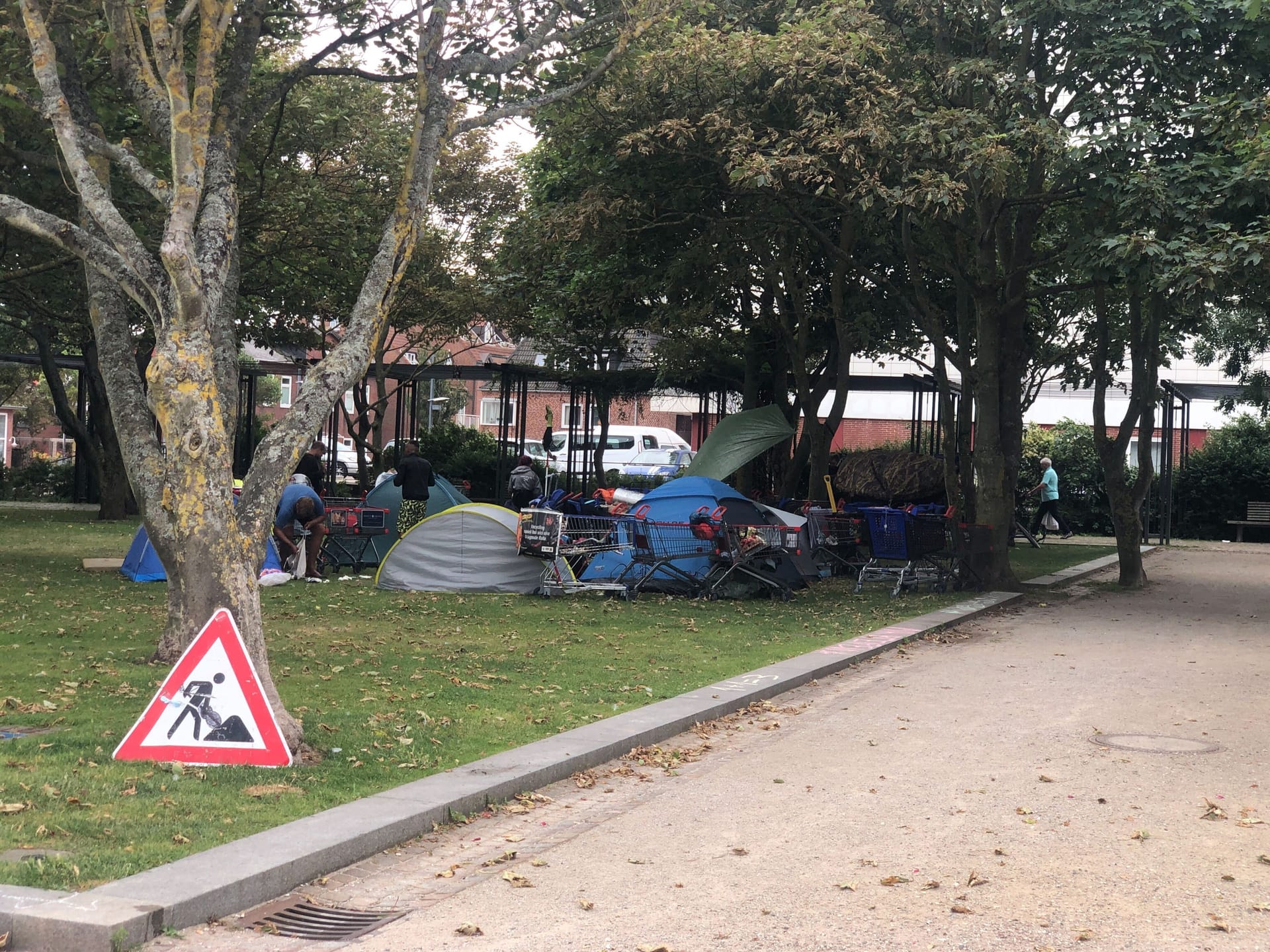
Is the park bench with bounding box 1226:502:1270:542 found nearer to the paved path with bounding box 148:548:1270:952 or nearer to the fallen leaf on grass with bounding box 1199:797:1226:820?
the paved path with bounding box 148:548:1270:952

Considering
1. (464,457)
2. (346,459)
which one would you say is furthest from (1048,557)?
(346,459)

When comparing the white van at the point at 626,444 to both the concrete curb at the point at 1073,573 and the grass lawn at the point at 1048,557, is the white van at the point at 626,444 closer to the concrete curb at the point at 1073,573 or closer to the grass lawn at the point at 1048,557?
the grass lawn at the point at 1048,557

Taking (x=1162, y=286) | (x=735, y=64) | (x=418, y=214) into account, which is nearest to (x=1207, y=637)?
(x=1162, y=286)

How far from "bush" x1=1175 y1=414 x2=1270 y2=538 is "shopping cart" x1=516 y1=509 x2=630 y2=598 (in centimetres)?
2300

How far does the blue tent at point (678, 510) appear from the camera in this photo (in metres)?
16.4

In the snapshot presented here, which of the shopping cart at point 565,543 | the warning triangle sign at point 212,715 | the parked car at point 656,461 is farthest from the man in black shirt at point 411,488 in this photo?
the parked car at point 656,461

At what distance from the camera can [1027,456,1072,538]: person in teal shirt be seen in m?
28.0

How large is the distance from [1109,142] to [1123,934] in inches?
489

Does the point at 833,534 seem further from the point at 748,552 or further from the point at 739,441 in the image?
the point at 739,441

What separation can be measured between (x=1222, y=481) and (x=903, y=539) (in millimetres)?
20516

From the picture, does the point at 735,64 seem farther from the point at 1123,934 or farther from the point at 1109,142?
the point at 1123,934

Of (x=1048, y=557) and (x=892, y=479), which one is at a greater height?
(x=892, y=479)

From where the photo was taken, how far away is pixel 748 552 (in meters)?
16.0

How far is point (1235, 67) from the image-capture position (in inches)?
621
